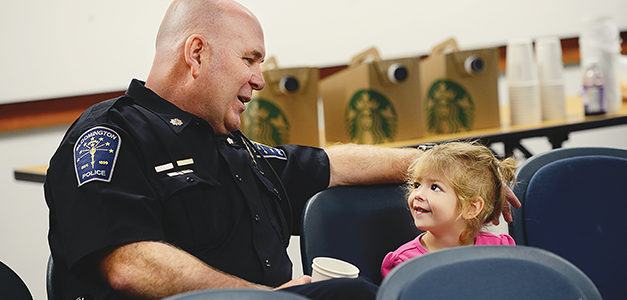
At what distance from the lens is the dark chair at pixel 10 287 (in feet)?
4.37

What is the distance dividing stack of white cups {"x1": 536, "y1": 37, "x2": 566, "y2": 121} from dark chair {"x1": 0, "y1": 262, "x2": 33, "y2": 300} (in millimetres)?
2155

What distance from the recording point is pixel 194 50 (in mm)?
1575

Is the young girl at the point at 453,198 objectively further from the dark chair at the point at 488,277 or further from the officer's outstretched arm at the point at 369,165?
the dark chair at the point at 488,277

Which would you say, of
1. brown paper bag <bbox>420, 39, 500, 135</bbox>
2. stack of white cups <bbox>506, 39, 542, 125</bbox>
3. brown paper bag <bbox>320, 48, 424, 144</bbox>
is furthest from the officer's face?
stack of white cups <bbox>506, 39, 542, 125</bbox>

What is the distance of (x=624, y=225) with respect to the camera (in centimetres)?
165

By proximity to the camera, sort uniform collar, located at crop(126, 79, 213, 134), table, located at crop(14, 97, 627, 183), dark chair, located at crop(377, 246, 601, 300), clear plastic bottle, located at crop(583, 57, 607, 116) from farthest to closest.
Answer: clear plastic bottle, located at crop(583, 57, 607, 116)
table, located at crop(14, 97, 627, 183)
uniform collar, located at crop(126, 79, 213, 134)
dark chair, located at crop(377, 246, 601, 300)

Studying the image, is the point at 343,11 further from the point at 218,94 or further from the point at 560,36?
the point at 218,94

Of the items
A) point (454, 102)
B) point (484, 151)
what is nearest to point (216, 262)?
Result: point (484, 151)

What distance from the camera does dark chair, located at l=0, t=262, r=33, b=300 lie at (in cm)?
133

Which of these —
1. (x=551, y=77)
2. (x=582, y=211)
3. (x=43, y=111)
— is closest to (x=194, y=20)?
(x=582, y=211)

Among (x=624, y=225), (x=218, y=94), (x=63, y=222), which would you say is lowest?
(x=624, y=225)

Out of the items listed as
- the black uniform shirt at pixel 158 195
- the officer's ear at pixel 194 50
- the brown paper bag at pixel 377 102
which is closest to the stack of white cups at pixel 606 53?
the brown paper bag at pixel 377 102

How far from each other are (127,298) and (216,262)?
0.70 ft

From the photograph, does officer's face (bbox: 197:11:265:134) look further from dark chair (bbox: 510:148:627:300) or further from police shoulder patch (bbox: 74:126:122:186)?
dark chair (bbox: 510:148:627:300)
